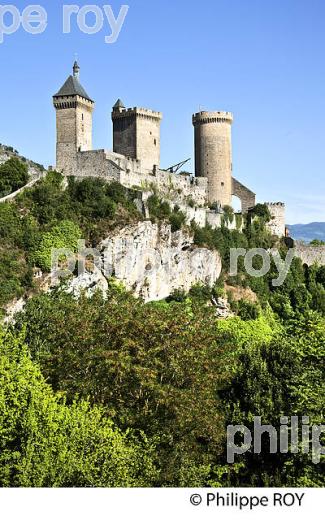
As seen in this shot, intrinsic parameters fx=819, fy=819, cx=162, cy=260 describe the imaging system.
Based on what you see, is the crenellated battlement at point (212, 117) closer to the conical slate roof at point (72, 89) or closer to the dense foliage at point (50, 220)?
the conical slate roof at point (72, 89)

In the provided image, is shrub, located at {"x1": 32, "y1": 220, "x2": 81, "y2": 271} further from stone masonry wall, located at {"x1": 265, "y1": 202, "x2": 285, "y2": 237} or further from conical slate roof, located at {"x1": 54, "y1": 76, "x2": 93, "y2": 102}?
stone masonry wall, located at {"x1": 265, "y1": 202, "x2": 285, "y2": 237}

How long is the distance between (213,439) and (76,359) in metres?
5.36

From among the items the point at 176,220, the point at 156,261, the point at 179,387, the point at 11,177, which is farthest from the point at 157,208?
the point at 179,387

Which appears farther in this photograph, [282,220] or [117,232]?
[282,220]

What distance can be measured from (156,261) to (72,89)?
13579 millimetres

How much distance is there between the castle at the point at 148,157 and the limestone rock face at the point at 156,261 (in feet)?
9.10

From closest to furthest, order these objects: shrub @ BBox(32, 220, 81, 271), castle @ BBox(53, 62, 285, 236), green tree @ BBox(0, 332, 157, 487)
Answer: green tree @ BBox(0, 332, 157, 487) < shrub @ BBox(32, 220, 81, 271) < castle @ BBox(53, 62, 285, 236)

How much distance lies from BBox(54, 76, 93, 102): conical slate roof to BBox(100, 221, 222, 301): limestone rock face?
11.0m

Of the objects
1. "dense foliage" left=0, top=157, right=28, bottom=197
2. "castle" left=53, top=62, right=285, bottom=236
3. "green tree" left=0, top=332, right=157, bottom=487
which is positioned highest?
"castle" left=53, top=62, right=285, bottom=236

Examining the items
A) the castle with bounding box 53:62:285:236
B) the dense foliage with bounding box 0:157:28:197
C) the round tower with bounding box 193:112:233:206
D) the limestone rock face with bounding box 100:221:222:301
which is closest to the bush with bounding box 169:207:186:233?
the limestone rock face with bounding box 100:221:222:301

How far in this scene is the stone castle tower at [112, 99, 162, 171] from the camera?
203ft

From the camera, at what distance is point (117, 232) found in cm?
5141
